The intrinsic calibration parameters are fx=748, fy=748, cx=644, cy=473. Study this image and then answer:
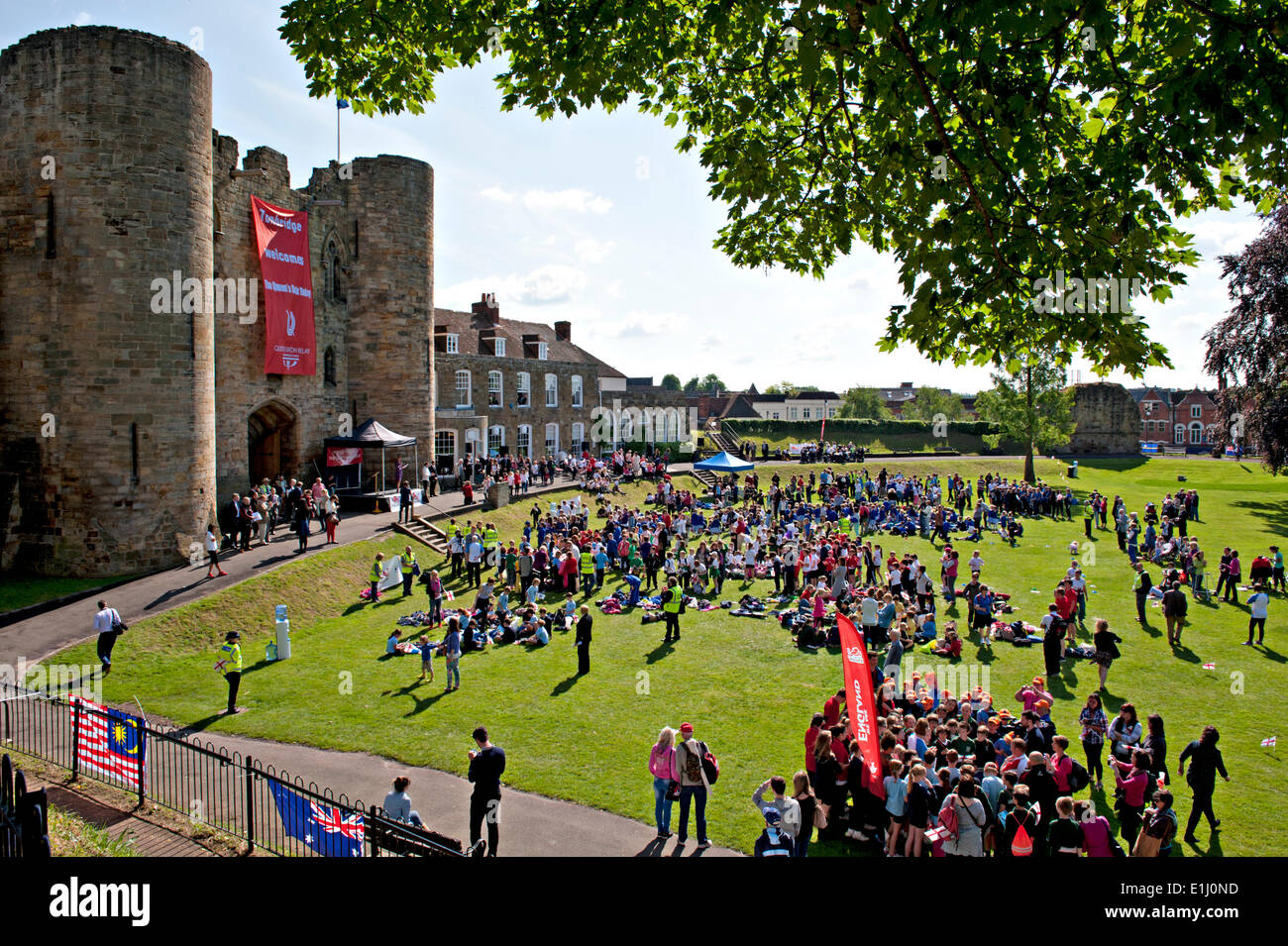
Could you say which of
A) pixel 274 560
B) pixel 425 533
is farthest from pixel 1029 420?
pixel 274 560

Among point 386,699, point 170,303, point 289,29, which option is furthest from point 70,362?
point 289,29

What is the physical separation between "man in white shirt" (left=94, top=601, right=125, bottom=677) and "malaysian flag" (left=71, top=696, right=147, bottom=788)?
472 cm

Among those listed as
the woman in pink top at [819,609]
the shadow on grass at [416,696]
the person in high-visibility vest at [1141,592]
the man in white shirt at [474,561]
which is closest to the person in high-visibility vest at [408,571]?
the man in white shirt at [474,561]

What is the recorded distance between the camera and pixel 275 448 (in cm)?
2878

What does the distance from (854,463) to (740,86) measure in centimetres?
4776

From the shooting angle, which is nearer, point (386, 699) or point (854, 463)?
point (386, 699)

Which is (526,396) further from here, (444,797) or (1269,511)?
(1269,511)

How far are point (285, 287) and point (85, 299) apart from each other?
869 cm

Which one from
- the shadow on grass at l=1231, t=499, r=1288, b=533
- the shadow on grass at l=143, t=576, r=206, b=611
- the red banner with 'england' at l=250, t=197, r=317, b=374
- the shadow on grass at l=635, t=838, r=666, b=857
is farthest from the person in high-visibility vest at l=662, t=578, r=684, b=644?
the shadow on grass at l=1231, t=499, r=1288, b=533

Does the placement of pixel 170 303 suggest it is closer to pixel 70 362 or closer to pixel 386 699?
pixel 70 362

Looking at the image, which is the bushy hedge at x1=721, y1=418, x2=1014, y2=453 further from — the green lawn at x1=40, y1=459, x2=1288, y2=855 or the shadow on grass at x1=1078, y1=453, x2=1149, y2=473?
the green lawn at x1=40, y1=459, x2=1288, y2=855

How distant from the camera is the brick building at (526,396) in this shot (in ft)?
139

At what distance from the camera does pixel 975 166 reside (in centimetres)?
620

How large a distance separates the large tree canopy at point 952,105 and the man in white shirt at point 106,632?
11924 mm
